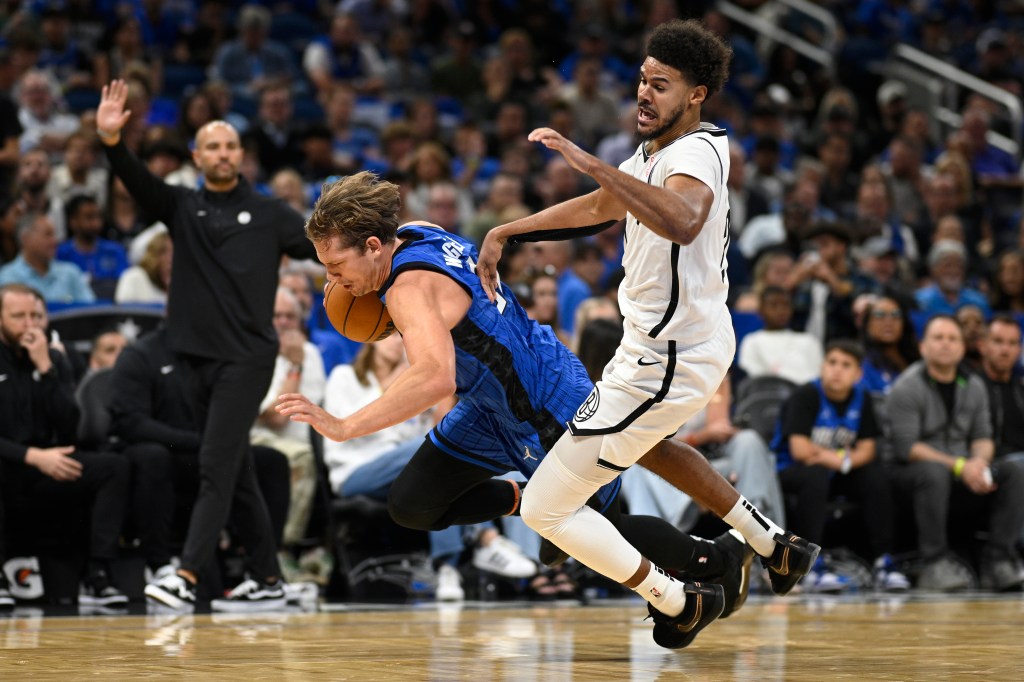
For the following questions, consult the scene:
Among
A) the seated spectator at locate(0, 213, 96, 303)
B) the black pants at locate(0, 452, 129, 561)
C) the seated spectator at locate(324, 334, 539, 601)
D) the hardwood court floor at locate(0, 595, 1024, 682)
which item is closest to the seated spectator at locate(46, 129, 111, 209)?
the seated spectator at locate(0, 213, 96, 303)

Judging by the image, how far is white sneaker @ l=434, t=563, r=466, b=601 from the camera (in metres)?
7.90

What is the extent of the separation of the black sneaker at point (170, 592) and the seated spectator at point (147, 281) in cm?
271

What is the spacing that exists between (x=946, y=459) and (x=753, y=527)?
4290 millimetres

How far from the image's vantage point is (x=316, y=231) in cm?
466

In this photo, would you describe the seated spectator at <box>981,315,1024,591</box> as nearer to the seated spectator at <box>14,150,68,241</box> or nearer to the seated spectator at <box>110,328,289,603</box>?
the seated spectator at <box>110,328,289,603</box>

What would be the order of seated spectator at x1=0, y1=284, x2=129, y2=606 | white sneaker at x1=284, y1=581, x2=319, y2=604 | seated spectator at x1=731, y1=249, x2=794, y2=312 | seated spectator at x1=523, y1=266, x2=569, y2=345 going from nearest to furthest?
seated spectator at x1=0, y1=284, x2=129, y2=606 < white sneaker at x1=284, y1=581, x2=319, y2=604 < seated spectator at x1=523, y1=266, x2=569, y2=345 < seated spectator at x1=731, y1=249, x2=794, y2=312

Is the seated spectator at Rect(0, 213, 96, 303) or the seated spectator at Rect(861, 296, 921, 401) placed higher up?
the seated spectator at Rect(0, 213, 96, 303)

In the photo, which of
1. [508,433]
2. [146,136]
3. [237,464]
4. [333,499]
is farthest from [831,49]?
[508,433]

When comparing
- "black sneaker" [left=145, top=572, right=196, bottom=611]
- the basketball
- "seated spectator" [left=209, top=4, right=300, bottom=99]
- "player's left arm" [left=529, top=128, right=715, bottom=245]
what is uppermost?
"seated spectator" [left=209, top=4, right=300, bottom=99]

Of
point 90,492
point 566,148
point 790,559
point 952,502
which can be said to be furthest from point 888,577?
point 566,148

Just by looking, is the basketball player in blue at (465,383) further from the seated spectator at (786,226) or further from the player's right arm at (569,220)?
the seated spectator at (786,226)

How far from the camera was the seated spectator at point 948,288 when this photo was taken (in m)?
11.4

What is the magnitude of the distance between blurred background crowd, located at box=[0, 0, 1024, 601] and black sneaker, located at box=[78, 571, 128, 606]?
295mm

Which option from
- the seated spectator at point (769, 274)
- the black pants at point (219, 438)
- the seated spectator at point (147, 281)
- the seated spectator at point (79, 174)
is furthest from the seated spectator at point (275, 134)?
Answer: the black pants at point (219, 438)
